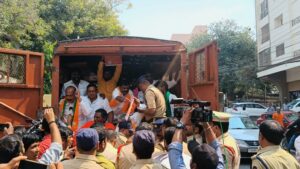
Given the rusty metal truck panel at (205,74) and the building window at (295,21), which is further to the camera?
the building window at (295,21)

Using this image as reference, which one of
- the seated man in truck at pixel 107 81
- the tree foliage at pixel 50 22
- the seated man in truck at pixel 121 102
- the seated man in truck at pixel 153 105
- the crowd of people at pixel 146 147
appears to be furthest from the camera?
the tree foliage at pixel 50 22

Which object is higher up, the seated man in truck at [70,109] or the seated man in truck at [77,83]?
the seated man in truck at [77,83]

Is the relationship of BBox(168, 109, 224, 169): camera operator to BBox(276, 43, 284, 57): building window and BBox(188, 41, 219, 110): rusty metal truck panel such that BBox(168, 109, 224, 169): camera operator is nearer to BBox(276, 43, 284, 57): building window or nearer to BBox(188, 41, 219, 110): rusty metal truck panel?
BBox(188, 41, 219, 110): rusty metal truck panel

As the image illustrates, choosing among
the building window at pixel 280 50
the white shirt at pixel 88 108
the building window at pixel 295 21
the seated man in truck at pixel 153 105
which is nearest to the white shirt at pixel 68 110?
the white shirt at pixel 88 108

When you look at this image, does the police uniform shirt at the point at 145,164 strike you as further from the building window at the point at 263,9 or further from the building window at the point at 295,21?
the building window at the point at 263,9

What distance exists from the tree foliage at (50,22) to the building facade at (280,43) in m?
11.6

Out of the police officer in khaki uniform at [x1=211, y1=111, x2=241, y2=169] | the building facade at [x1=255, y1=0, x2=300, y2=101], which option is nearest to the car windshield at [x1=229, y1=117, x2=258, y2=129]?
the police officer in khaki uniform at [x1=211, y1=111, x2=241, y2=169]

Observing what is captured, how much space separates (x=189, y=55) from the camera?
7.66 m

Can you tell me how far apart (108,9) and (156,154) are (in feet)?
91.2

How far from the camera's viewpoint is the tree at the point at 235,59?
116ft

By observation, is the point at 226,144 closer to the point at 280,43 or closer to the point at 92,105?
the point at 92,105

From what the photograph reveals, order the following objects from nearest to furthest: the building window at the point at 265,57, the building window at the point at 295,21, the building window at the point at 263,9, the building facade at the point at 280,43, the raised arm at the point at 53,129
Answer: the raised arm at the point at 53,129, the building window at the point at 295,21, the building facade at the point at 280,43, the building window at the point at 265,57, the building window at the point at 263,9

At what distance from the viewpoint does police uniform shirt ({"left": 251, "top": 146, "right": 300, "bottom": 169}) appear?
2.99 m

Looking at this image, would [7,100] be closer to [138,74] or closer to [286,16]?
[138,74]
